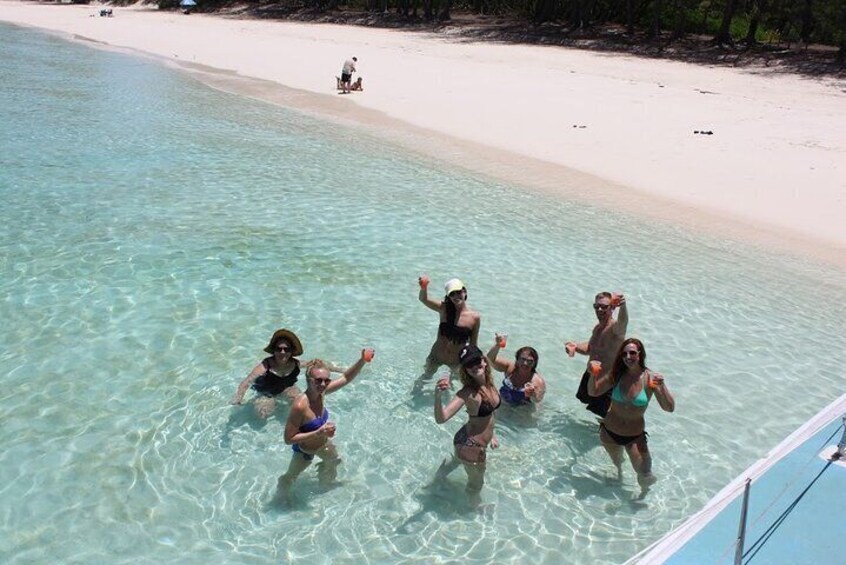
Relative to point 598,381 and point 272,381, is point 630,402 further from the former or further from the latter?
point 272,381

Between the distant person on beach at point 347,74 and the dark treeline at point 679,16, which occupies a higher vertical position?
the dark treeline at point 679,16

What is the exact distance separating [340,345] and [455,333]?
1626 mm

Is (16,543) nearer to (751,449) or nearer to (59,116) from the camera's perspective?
(751,449)

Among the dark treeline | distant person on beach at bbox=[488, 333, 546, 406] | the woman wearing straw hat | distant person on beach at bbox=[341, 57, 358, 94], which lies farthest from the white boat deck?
the dark treeline

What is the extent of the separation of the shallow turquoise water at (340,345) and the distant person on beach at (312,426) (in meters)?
0.14

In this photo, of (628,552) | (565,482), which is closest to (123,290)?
(565,482)

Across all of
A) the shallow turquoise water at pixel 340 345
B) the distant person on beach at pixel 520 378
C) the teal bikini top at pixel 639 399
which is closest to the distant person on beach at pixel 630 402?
the teal bikini top at pixel 639 399

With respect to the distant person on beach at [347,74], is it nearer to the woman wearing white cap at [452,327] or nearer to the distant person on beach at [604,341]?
the woman wearing white cap at [452,327]

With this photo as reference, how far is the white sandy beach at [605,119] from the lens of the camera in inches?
509

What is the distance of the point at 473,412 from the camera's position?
5.14 m

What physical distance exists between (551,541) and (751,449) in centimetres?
228

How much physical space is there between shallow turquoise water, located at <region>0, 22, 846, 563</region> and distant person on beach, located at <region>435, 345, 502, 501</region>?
13 centimetres

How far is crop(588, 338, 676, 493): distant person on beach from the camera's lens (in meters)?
5.18

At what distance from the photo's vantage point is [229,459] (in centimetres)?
563
